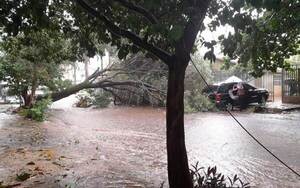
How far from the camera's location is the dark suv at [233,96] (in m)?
21.5

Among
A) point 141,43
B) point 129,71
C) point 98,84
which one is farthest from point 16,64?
point 141,43

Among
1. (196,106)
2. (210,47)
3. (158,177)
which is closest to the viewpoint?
(210,47)

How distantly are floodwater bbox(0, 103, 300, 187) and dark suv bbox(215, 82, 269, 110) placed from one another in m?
5.57

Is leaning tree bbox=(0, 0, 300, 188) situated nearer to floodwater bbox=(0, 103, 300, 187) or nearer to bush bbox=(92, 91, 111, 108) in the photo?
floodwater bbox=(0, 103, 300, 187)

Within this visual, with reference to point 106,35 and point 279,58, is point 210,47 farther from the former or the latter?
point 279,58

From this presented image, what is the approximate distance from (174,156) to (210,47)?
1550 millimetres

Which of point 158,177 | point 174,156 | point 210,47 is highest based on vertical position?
point 210,47

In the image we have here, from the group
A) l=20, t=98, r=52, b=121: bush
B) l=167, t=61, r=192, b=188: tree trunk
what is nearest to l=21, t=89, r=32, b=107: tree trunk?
l=20, t=98, r=52, b=121: bush

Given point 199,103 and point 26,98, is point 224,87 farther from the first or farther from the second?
point 26,98

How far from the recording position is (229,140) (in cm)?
1195

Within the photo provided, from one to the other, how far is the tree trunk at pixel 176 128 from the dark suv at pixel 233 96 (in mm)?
16216

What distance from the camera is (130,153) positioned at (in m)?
9.55

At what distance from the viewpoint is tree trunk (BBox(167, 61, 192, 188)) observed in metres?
5.02

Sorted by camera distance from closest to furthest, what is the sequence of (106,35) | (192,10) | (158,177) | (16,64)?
(192,10) < (106,35) < (158,177) < (16,64)
